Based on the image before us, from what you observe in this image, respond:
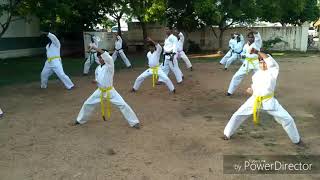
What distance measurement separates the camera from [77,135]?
7.57 metres

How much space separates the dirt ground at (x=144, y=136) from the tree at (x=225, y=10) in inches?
456

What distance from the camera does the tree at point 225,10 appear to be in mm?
22922

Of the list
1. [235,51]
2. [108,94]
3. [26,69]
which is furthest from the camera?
[26,69]

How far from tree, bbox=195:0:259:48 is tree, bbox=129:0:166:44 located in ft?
6.38

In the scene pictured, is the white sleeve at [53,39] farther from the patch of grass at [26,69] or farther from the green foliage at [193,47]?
the green foliage at [193,47]

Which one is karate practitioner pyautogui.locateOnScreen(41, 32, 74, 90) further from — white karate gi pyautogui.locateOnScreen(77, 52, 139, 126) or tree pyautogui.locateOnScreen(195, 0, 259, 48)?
tree pyautogui.locateOnScreen(195, 0, 259, 48)

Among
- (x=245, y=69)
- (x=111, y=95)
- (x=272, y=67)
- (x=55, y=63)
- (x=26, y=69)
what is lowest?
(x=26, y=69)

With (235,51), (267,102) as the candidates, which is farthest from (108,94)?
(235,51)

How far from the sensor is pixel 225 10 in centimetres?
2380

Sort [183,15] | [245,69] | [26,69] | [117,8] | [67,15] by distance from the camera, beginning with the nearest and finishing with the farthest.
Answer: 1. [245,69]
2. [26,69]
3. [67,15]
4. [117,8]
5. [183,15]

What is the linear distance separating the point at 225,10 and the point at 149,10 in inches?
164

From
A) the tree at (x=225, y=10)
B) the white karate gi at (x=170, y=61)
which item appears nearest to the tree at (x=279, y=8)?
the tree at (x=225, y=10)

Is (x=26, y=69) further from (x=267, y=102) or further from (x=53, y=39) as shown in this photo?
(x=267, y=102)

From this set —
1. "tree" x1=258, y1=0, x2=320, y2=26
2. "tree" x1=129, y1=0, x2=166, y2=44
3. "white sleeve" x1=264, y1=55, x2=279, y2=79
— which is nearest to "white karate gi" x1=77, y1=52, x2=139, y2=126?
"white sleeve" x1=264, y1=55, x2=279, y2=79
